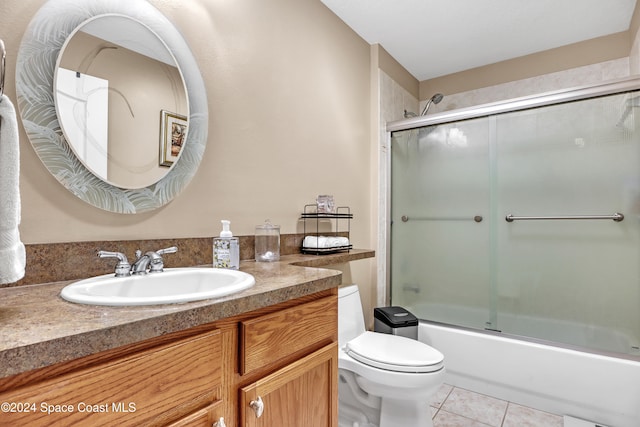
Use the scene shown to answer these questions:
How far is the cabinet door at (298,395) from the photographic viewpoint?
2.60 feet

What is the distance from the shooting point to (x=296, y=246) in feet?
5.64

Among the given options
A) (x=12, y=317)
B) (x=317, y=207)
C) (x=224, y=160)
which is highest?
(x=224, y=160)

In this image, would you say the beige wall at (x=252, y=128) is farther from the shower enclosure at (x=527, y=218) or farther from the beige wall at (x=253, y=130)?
the shower enclosure at (x=527, y=218)

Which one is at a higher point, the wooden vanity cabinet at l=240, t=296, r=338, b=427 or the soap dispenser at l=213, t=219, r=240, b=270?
the soap dispenser at l=213, t=219, r=240, b=270

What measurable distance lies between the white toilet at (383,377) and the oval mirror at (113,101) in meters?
1.07

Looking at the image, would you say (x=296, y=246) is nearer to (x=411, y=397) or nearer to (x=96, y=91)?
(x=411, y=397)

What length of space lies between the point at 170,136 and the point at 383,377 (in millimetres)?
1263

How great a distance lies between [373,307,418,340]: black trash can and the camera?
2.05 meters

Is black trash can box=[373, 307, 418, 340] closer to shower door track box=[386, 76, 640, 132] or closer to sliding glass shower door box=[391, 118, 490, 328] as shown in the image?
sliding glass shower door box=[391, 118, 490, 328]

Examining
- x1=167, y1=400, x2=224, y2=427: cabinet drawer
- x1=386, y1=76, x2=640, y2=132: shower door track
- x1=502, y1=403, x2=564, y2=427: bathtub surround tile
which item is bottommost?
x1=502, y1=403, x2=564, y2=427: bathtub surround tile

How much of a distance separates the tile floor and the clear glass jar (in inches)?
47.6

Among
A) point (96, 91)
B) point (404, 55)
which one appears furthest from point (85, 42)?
point (404, 55)

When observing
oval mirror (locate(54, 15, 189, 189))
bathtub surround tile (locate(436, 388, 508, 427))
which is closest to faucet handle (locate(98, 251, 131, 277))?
oval mirror (locate(54, 15, 189, 189))

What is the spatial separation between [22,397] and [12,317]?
7.8 inches
